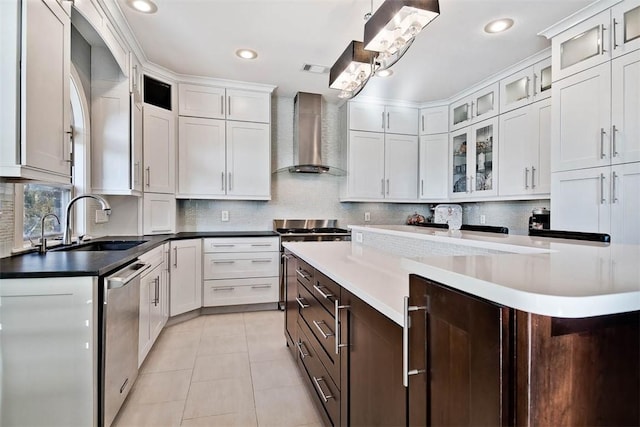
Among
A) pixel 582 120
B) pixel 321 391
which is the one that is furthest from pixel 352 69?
pixel 321 391

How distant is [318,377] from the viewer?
1.77 metres

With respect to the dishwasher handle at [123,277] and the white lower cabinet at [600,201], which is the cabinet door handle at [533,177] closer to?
the white lower cabinet at [600,201]

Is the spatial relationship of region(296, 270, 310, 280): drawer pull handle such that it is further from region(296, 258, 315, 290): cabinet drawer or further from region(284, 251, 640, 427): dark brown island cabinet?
region(284, 251, 640, 427): dark brown island cabinet

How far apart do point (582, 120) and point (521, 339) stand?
8.31ft

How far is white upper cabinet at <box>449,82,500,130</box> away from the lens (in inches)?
139

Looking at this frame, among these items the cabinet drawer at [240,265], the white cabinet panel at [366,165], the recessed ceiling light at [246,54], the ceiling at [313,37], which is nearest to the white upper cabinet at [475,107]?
the ceiling at [313,37]

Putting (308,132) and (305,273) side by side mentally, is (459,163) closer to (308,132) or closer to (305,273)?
(308,132)

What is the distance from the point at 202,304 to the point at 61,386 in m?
2.10

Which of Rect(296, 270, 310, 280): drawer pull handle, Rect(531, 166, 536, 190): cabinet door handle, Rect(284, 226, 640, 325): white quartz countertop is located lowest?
Rect(296, 270, 310, 280): drawer pull handle

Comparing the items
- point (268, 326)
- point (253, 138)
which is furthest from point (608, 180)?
point (253, 138)

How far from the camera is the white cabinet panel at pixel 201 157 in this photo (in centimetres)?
358

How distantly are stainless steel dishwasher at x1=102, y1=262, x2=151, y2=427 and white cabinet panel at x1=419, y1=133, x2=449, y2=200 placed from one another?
3561 millimetres

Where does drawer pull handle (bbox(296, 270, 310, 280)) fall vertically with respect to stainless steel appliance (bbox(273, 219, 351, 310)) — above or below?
below

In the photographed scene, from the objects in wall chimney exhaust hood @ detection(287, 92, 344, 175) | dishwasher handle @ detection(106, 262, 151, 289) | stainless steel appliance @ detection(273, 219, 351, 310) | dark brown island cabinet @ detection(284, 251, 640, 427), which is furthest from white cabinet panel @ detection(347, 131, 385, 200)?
dark brown island cabinet @ detection(284, 251, 640, 427)
